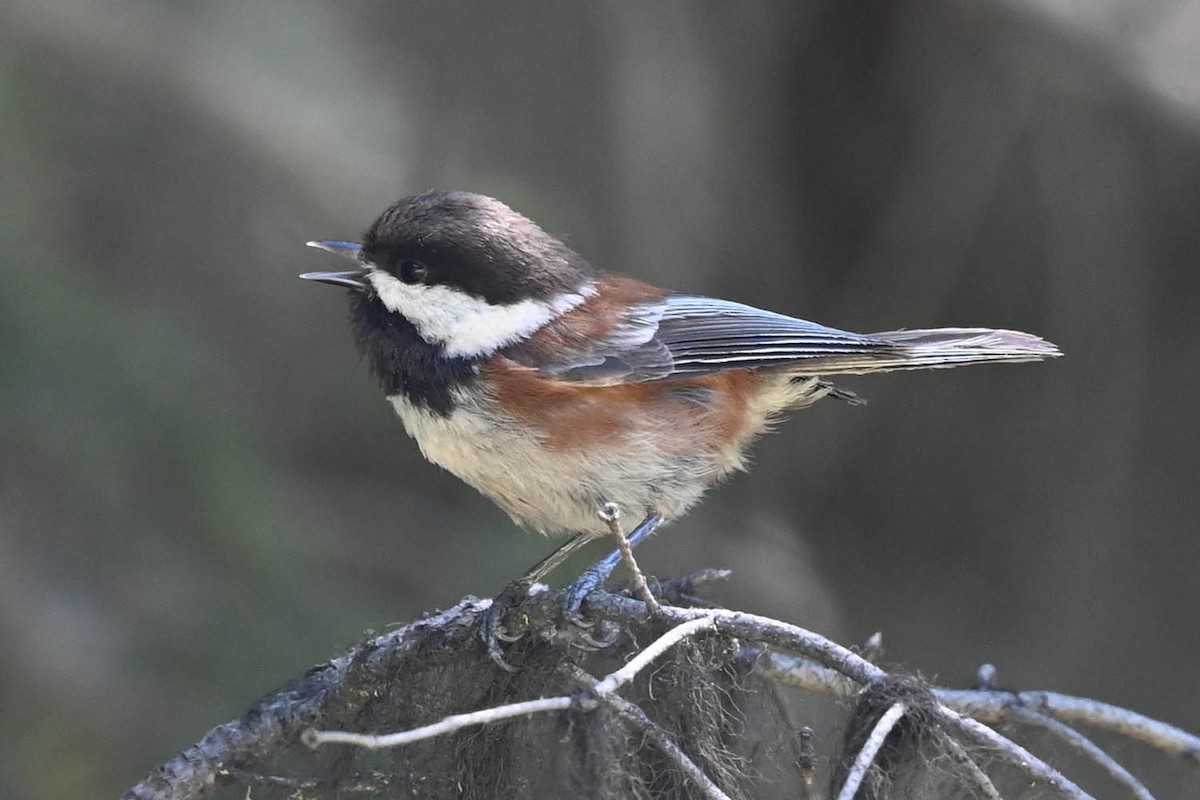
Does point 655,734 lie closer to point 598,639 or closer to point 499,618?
point 598,639

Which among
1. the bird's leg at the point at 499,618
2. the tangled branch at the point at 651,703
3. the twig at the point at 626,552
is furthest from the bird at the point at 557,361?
the twig at the point at 626,552

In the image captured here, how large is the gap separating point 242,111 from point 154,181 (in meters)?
0.60

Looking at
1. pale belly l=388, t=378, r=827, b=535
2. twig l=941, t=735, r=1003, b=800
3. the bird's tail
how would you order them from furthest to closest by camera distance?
the bird's tail
pale belly l=388, t=378, r=827, b=535
twig l=941, t=735, r=1003, b=800

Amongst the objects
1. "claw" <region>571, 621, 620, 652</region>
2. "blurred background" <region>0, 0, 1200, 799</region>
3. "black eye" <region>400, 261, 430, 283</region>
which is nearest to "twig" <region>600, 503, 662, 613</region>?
"claw" <region>571, 621, 620, 652</region>

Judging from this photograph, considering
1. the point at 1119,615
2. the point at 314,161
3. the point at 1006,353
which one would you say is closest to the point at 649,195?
the point at 314,161

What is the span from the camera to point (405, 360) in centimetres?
287

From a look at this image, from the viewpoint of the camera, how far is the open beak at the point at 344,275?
2908 millimetres

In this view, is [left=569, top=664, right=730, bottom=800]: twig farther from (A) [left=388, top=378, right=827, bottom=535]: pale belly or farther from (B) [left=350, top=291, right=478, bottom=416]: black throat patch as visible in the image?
(B) [left=350, top=291, right=478, bottom=416]: black throat patch

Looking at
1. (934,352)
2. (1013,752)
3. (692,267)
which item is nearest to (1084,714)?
(1013,752)

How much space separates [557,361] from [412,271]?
392mm

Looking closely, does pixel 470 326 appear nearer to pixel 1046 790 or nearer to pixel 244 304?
pixel 1046 790

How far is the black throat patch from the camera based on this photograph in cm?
282

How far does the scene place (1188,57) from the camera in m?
4.64

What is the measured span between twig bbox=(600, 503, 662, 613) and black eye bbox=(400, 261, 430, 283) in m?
1.05
